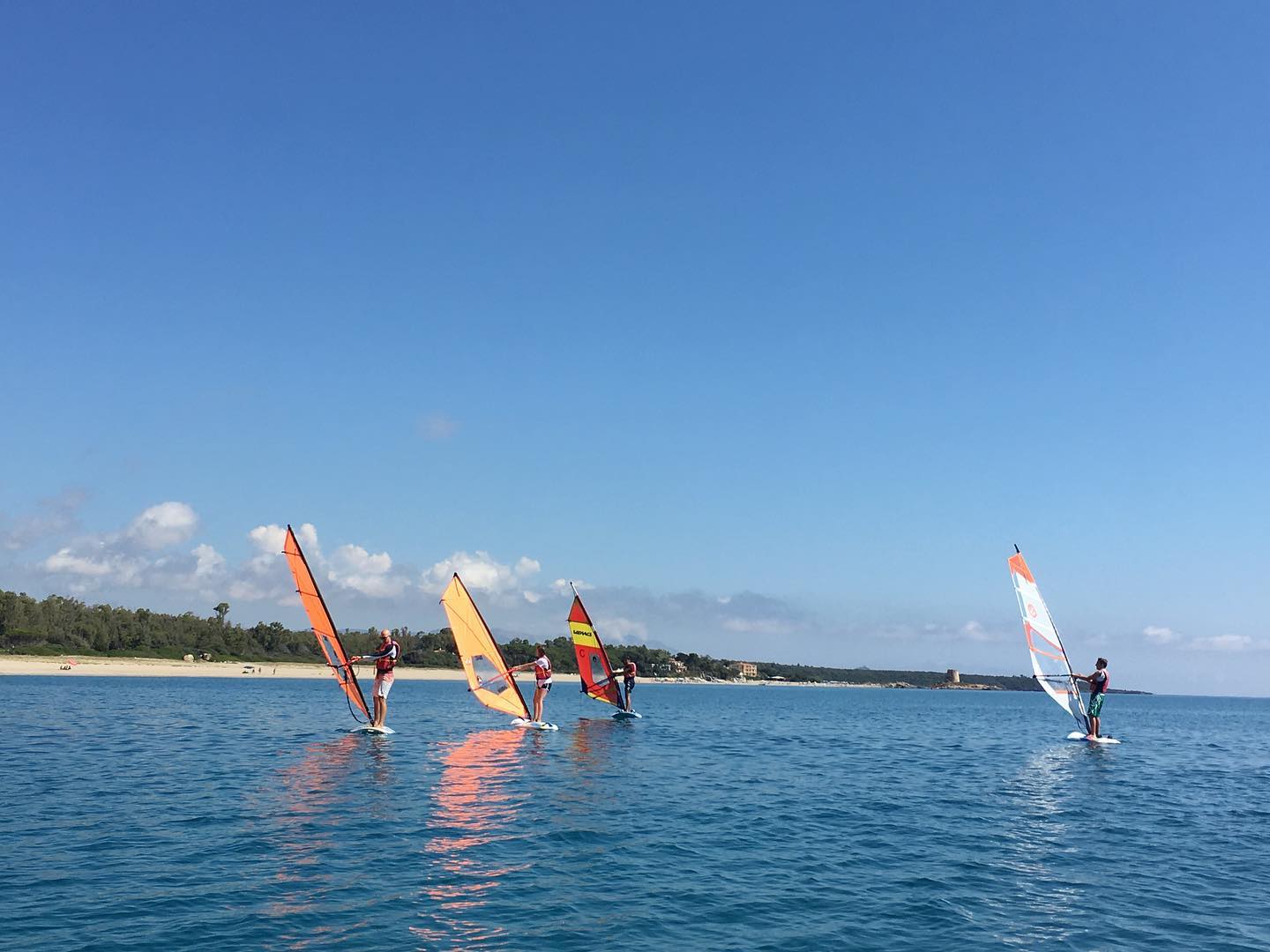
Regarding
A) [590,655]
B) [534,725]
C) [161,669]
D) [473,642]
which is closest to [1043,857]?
[473,642]

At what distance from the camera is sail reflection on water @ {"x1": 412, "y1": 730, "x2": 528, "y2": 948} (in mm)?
10367

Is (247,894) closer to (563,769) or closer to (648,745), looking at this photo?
(563,769)

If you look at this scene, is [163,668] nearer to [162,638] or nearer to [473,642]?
[162,638]

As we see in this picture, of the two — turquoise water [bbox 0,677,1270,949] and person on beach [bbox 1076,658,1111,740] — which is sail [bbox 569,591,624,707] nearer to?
turquoise water [bbox 0,677,1270,949]

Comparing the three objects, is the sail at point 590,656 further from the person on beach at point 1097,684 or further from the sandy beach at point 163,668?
the sandy beach at point 163,668

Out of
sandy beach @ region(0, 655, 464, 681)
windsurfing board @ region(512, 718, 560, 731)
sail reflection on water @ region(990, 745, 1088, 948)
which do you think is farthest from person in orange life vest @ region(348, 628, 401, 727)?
sandy beach @ region(0, 655, 464, 681)

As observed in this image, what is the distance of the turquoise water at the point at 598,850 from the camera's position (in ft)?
34.8

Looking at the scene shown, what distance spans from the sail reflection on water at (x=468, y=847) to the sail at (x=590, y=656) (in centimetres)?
1593

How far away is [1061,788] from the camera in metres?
23.7

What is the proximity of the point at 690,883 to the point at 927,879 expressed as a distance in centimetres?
367

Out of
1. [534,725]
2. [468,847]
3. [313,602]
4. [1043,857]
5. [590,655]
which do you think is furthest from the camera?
[590,655]

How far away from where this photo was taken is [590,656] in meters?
42.8

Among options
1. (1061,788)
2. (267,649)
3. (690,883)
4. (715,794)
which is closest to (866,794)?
(715,794)

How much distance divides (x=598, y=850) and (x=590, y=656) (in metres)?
28.2
